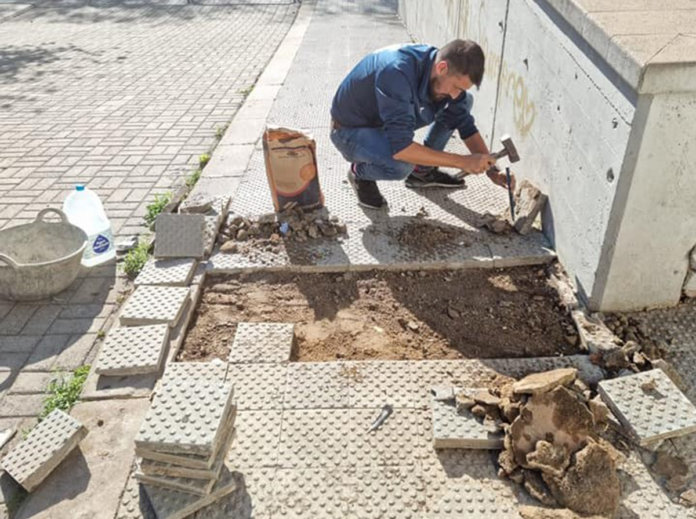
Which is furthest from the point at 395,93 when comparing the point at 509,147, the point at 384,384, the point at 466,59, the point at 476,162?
the point at 384,384

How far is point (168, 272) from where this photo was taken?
13.6 ft

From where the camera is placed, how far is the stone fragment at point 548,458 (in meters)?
2.61

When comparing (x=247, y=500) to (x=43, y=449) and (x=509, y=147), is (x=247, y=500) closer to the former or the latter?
(x=43, y=449)

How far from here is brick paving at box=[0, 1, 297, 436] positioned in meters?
3.81

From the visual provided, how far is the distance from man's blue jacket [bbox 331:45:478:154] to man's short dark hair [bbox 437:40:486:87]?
0.83 ft

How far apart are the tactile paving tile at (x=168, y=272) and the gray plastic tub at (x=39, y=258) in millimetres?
438

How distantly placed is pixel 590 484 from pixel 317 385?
1.40 meters

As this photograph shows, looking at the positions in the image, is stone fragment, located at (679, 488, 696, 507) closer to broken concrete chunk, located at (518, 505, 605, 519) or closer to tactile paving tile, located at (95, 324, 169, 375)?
broken concrete chunk, located at (518, 505, 605, 519)

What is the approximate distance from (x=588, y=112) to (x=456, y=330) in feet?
4.91

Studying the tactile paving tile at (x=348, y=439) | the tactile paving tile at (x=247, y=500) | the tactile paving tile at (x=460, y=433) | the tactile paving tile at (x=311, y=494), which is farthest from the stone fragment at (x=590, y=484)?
the tactile paving tile at (x=247, y=500)

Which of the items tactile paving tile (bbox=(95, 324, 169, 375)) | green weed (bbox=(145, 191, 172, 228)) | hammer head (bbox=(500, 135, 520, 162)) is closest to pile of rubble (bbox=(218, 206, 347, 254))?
green weed (bbox=(145, 191, 172, 228))

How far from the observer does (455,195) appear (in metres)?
5.09

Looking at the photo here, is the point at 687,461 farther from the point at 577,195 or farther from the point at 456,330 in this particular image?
the point at 577,195

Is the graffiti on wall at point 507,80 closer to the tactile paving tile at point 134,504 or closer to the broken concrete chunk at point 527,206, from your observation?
the broken concrete chunk at point 527,206
